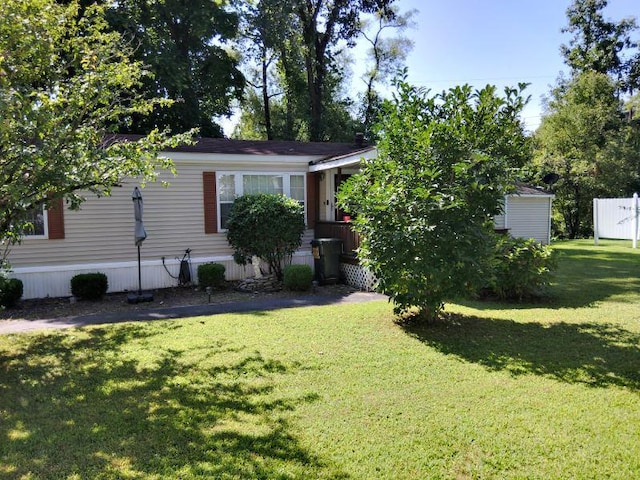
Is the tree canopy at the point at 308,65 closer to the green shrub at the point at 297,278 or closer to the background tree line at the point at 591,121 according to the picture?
the background tree line at the point at 591,121

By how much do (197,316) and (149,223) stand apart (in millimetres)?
3648

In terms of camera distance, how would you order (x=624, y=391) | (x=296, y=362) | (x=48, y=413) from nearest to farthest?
(x=48, y=413)
(x=624, y=391)
(x=296, y=362)

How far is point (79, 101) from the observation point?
548 centimetres

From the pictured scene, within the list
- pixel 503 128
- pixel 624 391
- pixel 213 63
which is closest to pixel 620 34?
pixel 213 63

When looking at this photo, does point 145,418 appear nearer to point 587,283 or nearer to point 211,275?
point 211,275

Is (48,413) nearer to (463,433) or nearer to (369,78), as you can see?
(463,433)

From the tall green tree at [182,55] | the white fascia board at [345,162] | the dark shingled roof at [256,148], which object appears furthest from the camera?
the tall green tree at [182,55]

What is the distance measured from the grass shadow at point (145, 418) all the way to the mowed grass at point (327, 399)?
2cm

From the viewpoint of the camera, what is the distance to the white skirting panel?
937cm

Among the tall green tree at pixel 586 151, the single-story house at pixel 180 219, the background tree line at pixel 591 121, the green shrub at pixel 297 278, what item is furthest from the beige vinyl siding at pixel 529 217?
the green shrub at pixel 297 278

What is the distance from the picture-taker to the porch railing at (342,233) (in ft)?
34.0

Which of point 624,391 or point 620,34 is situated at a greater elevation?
point 620,34

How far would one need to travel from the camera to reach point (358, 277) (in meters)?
10.3

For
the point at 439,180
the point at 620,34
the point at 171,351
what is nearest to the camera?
the point at 171,351
